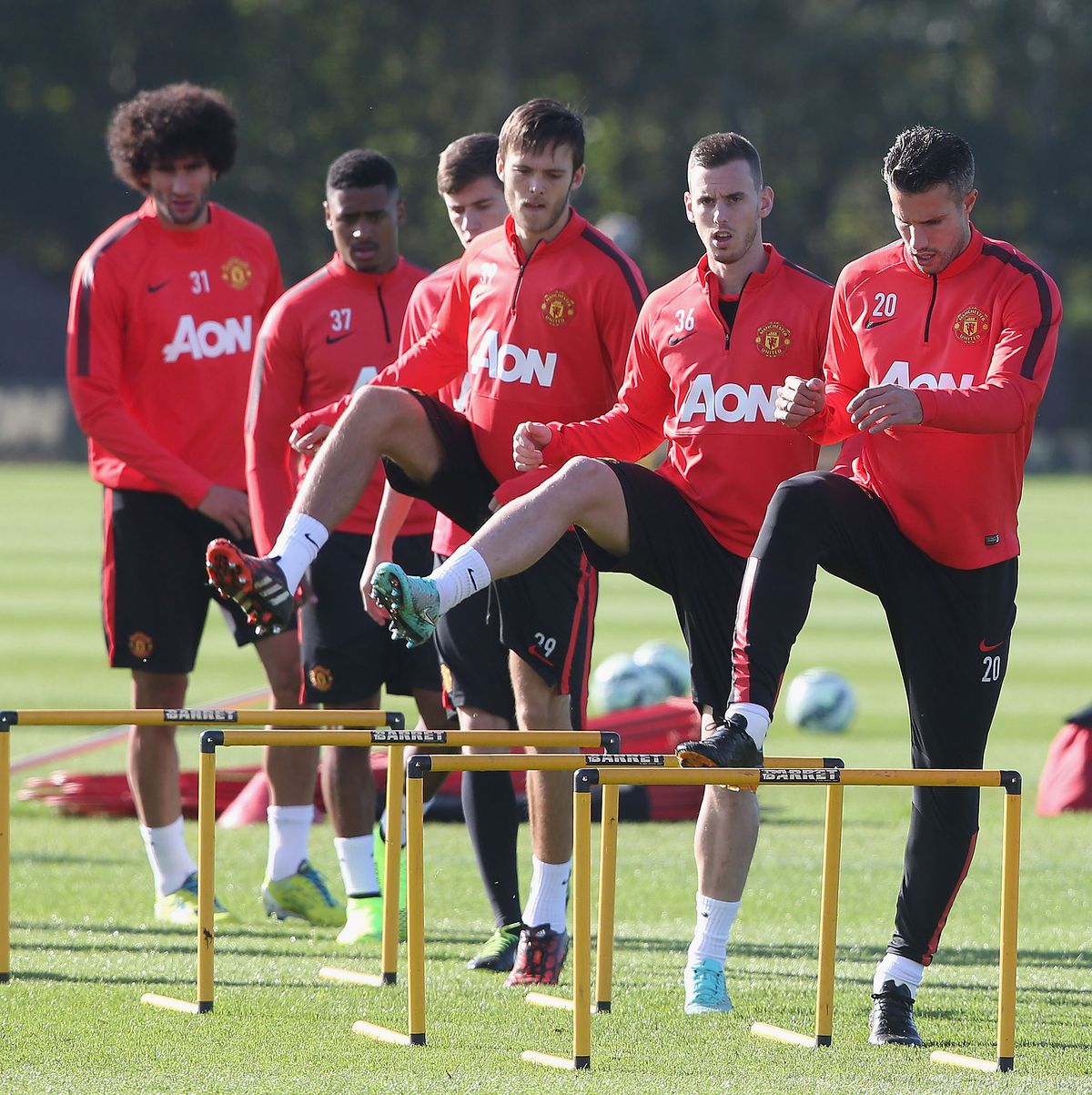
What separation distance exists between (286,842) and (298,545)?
2.29 meters

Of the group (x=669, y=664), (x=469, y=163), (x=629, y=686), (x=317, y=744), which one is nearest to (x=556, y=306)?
(x=469, y=163)

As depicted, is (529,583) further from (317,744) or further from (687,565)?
(317,744)

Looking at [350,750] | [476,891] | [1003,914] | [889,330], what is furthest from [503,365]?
[476,891]

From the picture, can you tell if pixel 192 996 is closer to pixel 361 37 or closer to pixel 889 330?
pixel 889 330

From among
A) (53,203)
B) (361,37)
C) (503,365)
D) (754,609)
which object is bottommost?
(754,609)

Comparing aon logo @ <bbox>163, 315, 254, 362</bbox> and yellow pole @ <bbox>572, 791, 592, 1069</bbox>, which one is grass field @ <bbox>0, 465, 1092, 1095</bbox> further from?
aon logo @ <bbox>163, 315, 254, 362</bbox>

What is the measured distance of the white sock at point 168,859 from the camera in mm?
7723

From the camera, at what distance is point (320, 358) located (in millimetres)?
7590

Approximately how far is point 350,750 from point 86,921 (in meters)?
1.13

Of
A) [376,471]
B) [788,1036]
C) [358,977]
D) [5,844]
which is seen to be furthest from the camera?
[376,471]

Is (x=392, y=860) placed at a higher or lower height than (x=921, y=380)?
lower

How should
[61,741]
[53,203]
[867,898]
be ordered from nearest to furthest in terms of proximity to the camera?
[867,898]
[61,741]
[53,203]

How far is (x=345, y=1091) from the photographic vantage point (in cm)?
476

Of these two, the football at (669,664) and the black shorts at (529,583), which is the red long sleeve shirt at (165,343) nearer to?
the black shorts at (529,583)
